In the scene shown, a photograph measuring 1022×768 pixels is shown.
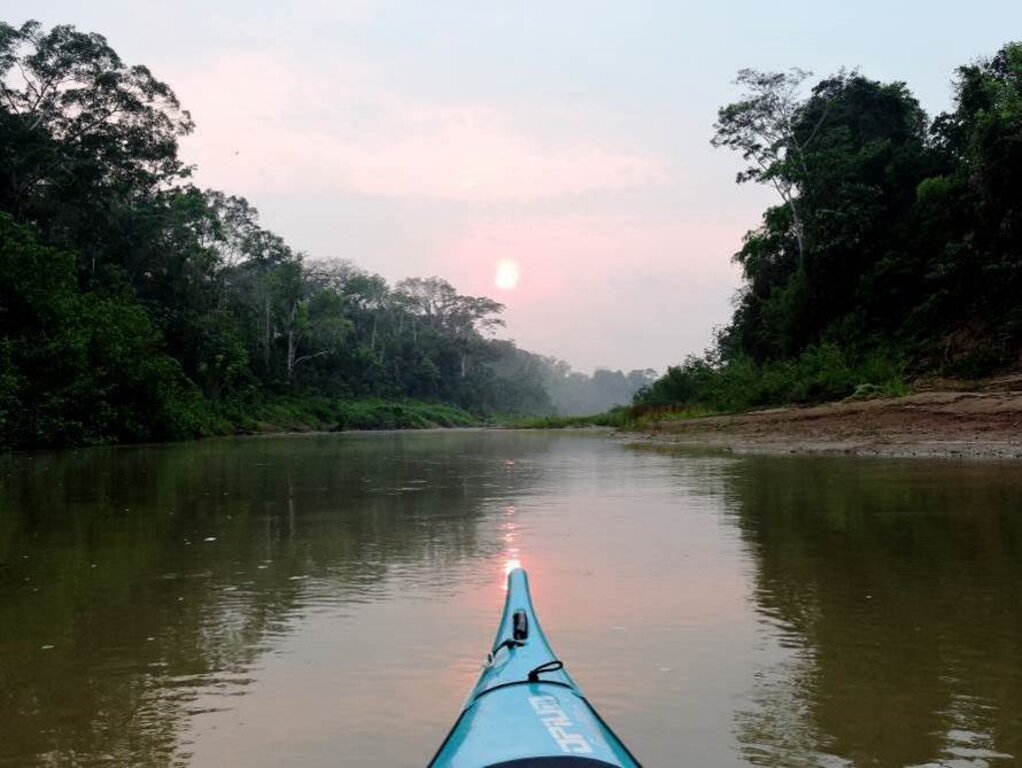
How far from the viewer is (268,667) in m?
4.36

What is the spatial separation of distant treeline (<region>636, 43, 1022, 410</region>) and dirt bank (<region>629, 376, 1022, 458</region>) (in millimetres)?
1957

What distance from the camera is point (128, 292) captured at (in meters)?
38.1

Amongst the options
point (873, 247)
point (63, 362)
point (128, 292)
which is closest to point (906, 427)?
point (873, 247)

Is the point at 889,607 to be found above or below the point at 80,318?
below

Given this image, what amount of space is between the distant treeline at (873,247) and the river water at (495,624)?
48.1 ft

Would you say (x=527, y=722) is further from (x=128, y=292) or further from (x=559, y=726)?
(x=128, y=292)

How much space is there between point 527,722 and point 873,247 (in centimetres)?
3089

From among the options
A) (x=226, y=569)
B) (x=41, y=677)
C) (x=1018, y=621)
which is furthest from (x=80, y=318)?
(x=1018, y=621)

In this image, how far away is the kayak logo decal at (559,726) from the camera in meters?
2.40

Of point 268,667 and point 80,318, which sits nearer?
point 268,667

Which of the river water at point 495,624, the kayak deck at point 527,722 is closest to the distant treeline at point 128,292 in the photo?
the river water at point 495,624

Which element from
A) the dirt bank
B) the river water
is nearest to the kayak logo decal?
the river water

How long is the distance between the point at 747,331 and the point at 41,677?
37149 millimetres

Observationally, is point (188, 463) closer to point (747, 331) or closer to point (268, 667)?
point (268, 667)
